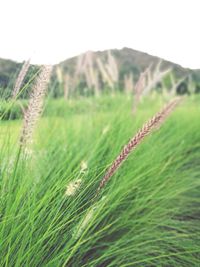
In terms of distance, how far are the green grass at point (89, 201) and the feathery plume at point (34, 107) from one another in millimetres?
167

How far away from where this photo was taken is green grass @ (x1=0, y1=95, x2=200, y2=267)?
195cm

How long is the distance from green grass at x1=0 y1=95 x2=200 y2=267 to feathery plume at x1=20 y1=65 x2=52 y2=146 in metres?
0.17

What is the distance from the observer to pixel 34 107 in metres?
1.83

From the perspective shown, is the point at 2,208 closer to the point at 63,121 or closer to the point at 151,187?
the point at 151,187

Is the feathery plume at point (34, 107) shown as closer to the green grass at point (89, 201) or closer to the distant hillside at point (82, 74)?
the green grass at point (89, 201)

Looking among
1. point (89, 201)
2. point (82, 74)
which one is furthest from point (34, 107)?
point (82, 74)

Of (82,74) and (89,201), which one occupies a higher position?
(82,74)

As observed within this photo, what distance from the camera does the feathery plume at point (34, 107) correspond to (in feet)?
6.02

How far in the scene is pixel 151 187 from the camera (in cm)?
308

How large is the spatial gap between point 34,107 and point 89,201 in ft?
1.08

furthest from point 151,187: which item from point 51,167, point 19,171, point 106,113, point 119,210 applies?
point 106,113

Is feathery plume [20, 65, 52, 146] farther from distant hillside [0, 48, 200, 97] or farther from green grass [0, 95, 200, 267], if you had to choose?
distant hillside [0, 48, 200, 97]

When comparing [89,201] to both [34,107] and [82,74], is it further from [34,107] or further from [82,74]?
[82,74]

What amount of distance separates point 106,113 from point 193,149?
2.75ft
